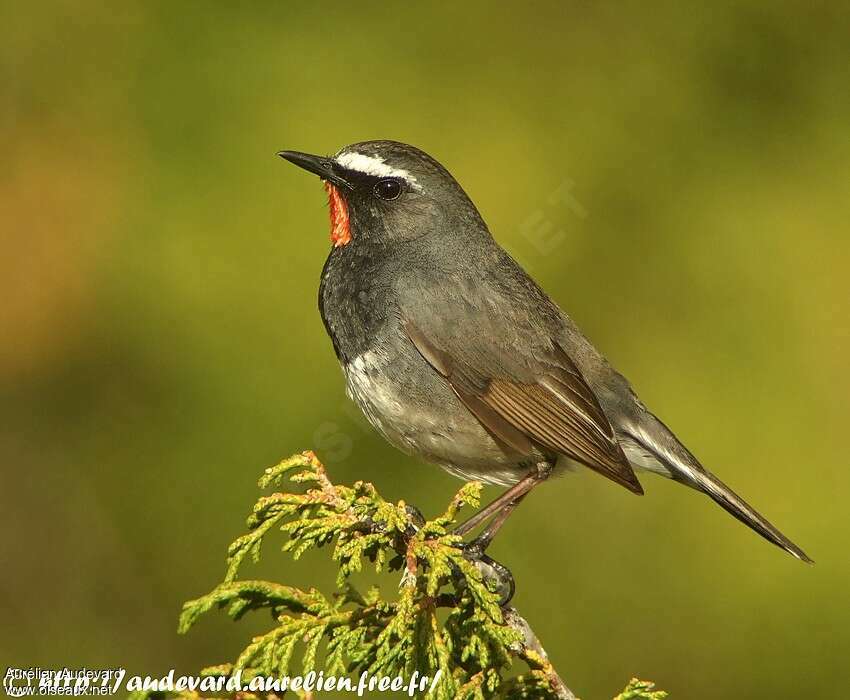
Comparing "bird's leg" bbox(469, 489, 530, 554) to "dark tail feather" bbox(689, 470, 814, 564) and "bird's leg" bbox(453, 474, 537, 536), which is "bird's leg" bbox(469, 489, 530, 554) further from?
"dark tail feather" bbox(689, 470, 814, 564)

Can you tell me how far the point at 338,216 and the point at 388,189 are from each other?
25cm

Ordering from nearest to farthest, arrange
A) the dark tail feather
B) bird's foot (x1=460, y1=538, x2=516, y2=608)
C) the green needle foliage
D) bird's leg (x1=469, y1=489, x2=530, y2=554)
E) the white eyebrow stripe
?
the green needle foliage, bird's foot (x1=460, y1=538, x2=516, y2=608), bird's leg (x1=469, y1=489, x2=530, y2=554), the dark tail feather, the white eyebrow stripe

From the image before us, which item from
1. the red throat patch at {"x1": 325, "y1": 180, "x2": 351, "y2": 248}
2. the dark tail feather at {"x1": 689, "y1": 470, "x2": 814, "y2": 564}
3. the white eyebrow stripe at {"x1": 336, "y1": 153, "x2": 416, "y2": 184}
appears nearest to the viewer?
the dark tail feather at {"x1": 689, "y1": 470, "x2": 814, "y2": 564}

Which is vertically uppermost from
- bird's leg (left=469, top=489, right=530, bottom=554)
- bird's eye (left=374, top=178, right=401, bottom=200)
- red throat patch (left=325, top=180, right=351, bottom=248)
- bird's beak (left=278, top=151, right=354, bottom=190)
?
bird's beak (left=278, top=151, right=354, bottom=190)

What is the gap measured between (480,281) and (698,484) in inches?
47.2

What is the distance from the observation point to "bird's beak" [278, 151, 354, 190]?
4.45 m

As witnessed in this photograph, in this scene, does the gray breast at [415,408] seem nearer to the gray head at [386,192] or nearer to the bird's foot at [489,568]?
the bird's foot at [489,568]

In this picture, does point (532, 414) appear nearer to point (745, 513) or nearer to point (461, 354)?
point (461, 354)

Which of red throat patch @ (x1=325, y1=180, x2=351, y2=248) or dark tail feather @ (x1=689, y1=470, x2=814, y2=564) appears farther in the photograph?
red throat patch @ (x1=325, y1=180, x2=351, y2=248)

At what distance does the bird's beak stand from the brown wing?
71 centimetres

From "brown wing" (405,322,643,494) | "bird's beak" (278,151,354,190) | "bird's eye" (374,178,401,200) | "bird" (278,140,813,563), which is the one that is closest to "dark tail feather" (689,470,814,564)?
"bird" (278,140,813,563)

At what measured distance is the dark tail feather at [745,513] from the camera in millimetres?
4305

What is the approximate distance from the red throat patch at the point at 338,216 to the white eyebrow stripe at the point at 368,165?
13 cm

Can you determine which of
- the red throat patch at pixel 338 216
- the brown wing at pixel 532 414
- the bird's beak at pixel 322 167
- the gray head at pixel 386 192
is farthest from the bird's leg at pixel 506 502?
the bird's beak at pixel 322 167
